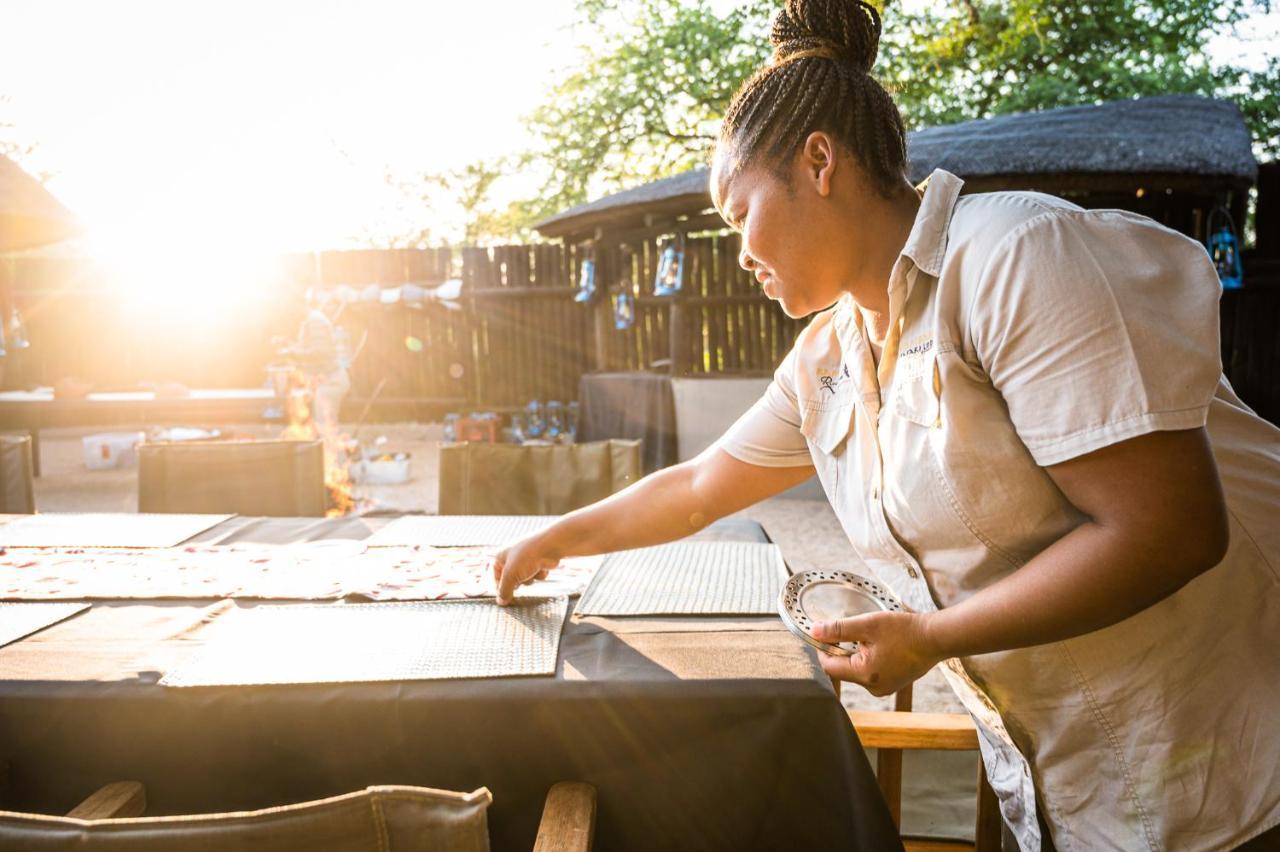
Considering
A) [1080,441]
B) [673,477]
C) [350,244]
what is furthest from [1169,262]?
[350,244]

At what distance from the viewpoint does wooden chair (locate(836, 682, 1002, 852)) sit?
1508 millimetres

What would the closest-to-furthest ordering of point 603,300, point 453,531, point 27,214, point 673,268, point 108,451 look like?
1. point 453,531
2. point 27,214
3. point 673,268
4. point 108,451
5. point 603,300

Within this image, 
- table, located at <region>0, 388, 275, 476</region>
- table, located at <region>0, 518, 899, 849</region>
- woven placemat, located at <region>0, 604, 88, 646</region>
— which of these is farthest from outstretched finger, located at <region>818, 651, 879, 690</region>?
table, located at <region>0, 388, 275, 476</region>

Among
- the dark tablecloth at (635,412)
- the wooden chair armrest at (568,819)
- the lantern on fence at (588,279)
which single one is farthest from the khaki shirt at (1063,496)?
the lantern on fence at (588,279)

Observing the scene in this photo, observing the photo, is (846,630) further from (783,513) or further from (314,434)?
(314,434)

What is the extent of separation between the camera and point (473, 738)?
1205mm

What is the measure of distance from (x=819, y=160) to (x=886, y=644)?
2.08 feet

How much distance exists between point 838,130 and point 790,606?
0.66m

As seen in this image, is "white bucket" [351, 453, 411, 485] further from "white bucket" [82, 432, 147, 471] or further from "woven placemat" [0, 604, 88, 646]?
"woven placemat" [0, 604, 88, 646]

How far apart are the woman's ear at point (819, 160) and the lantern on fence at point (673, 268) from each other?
23.9ft

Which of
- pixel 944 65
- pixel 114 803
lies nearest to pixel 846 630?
pixel 114 803

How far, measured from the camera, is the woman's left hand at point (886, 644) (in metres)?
1.02

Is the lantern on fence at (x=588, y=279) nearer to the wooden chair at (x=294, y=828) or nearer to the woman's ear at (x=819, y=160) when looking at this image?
the woman's ear at (x=819, y=160)

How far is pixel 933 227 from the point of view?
3.40 feet
